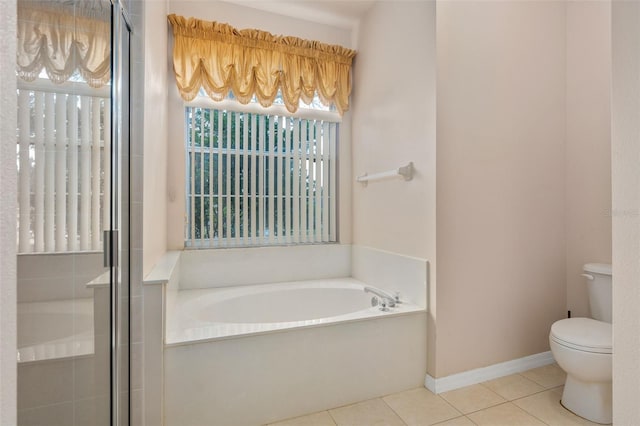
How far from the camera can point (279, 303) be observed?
8.43 feet

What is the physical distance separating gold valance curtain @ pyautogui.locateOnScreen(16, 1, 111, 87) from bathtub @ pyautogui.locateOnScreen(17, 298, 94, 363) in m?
0.53

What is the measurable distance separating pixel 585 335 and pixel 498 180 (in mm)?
1002

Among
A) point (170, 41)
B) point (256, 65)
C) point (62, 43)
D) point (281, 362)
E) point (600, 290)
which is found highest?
point (170, 41)

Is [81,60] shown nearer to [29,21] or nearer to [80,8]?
[80,8]

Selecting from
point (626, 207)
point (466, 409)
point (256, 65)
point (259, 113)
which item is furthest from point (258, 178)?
point (626, 207)

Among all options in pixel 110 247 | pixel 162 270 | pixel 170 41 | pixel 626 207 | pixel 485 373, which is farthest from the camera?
pixel 170 41

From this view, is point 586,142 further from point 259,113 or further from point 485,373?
point 259,113

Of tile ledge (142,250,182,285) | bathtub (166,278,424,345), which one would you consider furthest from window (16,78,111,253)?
bathtub (166,278,424,345)

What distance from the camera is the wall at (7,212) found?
1.27ft

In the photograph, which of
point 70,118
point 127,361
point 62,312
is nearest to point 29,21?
point 70,118

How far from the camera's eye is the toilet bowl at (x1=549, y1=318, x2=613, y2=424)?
1628 millimetres

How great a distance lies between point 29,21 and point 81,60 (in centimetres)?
33

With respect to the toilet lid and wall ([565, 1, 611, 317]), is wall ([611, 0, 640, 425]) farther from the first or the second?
wall ([565, 1, 611, 317])

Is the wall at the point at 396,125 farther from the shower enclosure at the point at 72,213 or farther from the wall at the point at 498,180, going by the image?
the shower enclosure at the point at 72,213
